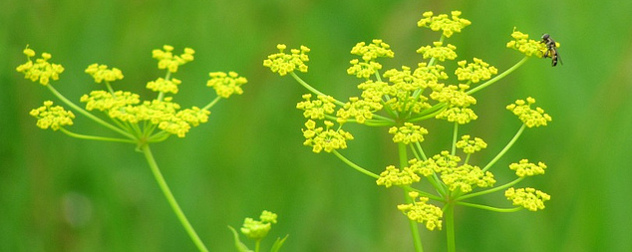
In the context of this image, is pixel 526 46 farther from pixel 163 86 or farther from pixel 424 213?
pixel 163 86

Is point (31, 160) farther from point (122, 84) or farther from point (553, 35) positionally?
point (553, 35)

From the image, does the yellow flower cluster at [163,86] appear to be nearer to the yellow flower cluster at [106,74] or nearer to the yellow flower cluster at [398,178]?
the yellow flower cluster at [106,74]

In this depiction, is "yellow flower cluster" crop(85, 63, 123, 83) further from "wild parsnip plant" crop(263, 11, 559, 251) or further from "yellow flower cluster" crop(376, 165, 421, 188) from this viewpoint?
"yellow flower cluster" crop(376, 165, 421, 188)

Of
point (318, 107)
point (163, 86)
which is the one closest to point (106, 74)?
point (163, 86)

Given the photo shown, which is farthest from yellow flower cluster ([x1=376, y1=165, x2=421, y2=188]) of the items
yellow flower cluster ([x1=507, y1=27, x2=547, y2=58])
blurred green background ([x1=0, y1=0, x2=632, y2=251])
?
blurred green background ([x1=0, y1=0, x2=632, y2=251])

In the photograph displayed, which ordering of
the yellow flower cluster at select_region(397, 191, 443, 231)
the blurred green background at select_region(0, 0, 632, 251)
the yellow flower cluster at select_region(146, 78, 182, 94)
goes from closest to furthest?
the yellow flower cluster at select_region(397, 191, 443, 231)
the yellow flower cluster at select_region(146, 78, 182, 94)
the blurred green background at select_region(0, 0, 632, 251)

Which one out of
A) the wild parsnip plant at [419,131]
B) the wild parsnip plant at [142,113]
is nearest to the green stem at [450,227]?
the wild parsnip plant at [419,131]
